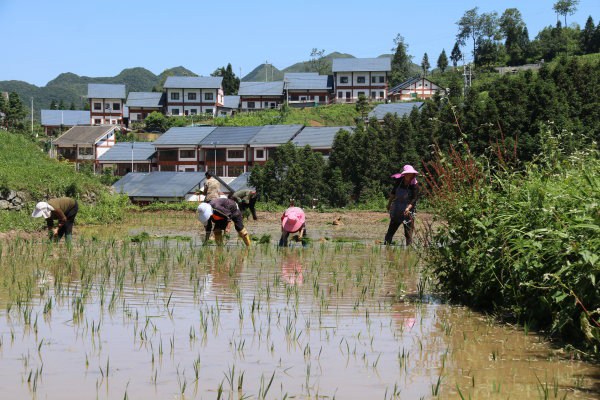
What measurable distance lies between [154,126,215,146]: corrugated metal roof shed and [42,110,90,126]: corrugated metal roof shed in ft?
94.0

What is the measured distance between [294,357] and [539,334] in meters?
2.21

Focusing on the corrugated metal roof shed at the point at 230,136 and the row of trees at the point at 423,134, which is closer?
the row of trees at the point at 423,134

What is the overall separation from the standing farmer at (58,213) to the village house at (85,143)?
55624mm

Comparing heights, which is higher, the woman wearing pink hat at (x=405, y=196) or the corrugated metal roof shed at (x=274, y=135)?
the corrugated metal roof shed at (x=274, y=135)

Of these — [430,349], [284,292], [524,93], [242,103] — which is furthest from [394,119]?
[242,103]

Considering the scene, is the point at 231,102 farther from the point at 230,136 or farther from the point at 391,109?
the point at 391,109

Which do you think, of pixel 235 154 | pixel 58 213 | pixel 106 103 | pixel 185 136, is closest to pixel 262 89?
pixel 106 103

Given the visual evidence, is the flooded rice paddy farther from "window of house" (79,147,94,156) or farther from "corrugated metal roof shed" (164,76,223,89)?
"corrugated metal roof shed" (164,76,223,89)

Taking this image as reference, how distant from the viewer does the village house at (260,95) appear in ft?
274

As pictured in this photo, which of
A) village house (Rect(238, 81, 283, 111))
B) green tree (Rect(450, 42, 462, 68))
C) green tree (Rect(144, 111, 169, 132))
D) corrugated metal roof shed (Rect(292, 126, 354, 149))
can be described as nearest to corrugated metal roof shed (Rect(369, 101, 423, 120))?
corrugated metal roof shed (Rect(292, 126, 354, 149))

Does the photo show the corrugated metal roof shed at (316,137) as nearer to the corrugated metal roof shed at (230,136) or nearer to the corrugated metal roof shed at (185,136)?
the corrugated metal roof shed at (230,136)

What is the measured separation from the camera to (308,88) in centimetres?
8219

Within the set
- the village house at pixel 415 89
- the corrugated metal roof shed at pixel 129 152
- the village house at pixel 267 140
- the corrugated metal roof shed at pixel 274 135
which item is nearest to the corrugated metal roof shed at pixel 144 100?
the corrugated metal roof shed at pixel 129 152

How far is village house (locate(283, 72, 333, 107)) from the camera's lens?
270 feet
